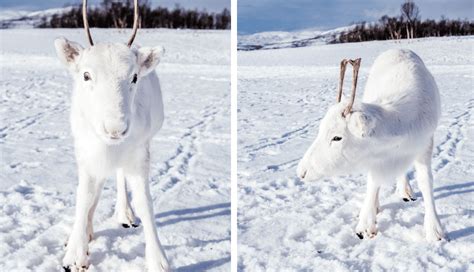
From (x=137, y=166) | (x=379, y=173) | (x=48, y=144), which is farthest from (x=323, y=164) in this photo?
(x=48, y=144)

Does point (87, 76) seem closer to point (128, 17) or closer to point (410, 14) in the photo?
point (410, 14)

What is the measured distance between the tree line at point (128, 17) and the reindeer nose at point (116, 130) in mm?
1916

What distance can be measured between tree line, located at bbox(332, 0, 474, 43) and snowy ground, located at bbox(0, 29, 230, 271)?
0.89 m

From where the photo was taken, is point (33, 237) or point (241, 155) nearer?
point (33, 237)

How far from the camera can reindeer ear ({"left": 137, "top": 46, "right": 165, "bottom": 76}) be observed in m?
1.51

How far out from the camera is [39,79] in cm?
522

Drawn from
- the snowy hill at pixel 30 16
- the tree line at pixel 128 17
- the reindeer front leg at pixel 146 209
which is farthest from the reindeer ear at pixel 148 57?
the snowy hill at pixel 30 16

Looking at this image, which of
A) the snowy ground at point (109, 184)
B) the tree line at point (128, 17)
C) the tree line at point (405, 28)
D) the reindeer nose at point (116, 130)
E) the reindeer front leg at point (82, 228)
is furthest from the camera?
the tree line at point (128, 17)

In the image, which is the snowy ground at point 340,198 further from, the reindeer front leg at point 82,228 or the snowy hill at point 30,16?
the snowy hill at point 30,16

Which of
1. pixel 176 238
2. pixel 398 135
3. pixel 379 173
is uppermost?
pixel 398 135

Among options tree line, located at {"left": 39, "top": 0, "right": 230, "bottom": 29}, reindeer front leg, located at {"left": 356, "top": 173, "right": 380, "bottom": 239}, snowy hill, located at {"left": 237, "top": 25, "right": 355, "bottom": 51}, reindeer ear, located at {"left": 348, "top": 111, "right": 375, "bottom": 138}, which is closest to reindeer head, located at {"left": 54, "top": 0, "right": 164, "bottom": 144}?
reindeer ear, located at {"left": 348, "top": 111, "right": 375, "bottom": 138}

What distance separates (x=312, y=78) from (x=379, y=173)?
2728 mm

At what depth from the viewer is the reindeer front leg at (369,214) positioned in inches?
76.2

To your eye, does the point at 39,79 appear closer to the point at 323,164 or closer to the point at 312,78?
the point at 312,78
